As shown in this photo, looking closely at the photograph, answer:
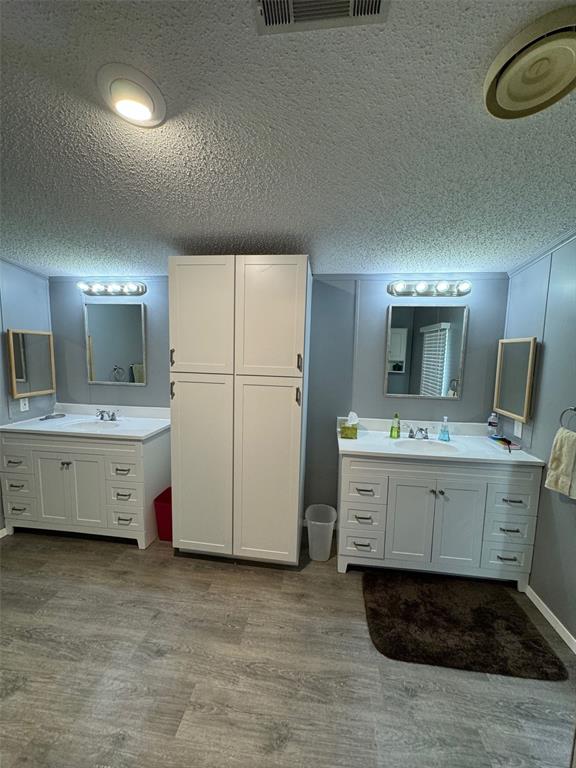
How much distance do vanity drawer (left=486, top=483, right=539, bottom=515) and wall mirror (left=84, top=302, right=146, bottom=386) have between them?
118 inches

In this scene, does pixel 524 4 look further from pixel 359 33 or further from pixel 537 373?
pixel 537 373

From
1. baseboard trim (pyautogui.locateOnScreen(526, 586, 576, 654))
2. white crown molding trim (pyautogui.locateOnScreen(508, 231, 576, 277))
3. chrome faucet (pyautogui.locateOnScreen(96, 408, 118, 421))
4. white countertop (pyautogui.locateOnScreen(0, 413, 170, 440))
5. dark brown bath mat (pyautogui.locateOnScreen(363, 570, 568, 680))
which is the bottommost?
dark brown bath mat (pyautogui.locateOnScreen(363, 570, 568, 680))

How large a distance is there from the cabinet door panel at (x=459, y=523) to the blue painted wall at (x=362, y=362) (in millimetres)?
692

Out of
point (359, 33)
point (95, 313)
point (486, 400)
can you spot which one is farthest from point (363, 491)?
point (95, 313)

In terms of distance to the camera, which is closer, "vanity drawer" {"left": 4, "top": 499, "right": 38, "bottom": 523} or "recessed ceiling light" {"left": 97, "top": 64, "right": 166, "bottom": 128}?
"recessed ceiling light" {"left": 97, "top": 64, "right": 166, "bottom": 128}

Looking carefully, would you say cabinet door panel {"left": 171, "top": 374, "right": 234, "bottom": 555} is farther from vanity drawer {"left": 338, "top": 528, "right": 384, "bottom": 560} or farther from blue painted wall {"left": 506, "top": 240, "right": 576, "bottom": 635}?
blue painted wall {"left": 506, "top": 240, "right": 576, "bottom": 635}

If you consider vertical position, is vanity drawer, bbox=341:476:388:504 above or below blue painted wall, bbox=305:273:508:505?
below

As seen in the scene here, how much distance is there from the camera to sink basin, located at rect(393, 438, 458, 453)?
87.0 inches

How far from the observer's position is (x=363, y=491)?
6.64ft

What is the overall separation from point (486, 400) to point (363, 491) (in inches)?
52.7

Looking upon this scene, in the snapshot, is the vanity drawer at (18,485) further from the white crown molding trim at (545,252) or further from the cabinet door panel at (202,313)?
the white crown molding trim at (545,252)

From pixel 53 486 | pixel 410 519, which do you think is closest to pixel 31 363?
pixel 53 486

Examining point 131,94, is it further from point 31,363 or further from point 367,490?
point 31,363

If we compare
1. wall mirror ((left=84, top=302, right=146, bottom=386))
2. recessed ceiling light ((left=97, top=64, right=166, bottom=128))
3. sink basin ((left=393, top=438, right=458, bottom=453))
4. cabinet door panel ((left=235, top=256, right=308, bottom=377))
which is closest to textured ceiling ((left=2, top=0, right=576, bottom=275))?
recessed ceiling light ((left=97, top=64, right=166, bottom=128))
